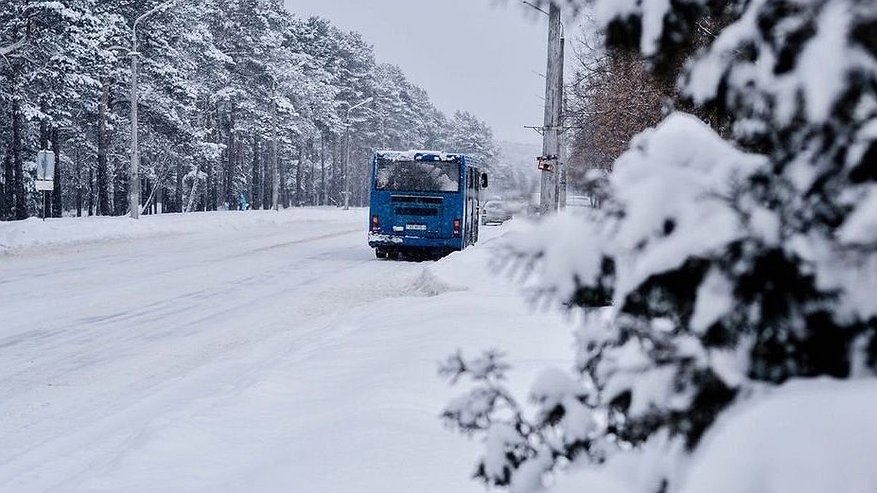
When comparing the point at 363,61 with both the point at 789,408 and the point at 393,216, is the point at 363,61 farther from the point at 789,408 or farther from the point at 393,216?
the point at 789,408

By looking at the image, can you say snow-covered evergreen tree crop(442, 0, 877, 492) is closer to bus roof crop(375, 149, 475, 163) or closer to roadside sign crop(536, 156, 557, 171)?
roadside sign crop(536, 156, 557, 171)

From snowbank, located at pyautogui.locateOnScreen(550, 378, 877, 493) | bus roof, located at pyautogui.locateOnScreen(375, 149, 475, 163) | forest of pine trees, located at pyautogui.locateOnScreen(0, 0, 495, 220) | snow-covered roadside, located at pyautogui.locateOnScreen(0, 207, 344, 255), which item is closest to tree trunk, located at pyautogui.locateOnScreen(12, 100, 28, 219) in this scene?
forest of pine trees, located at pyautogui.locateOnScreen(0, 0, 495, 220)

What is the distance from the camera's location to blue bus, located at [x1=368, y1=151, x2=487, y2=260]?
21.3 meters

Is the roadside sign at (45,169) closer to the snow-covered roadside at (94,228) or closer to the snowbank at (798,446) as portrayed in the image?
the snow-covered roadside at (94,228)

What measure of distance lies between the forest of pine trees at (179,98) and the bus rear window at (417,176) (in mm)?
12302

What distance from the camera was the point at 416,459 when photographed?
4.41 m

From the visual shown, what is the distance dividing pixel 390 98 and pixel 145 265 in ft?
242

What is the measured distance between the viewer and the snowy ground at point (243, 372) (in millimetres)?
4500

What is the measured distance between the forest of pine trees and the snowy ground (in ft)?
50.3

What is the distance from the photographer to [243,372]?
7.57 m

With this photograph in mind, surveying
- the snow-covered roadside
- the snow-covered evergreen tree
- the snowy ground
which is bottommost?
the snowy ground

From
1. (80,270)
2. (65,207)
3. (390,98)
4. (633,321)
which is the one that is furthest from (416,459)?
(390,98)

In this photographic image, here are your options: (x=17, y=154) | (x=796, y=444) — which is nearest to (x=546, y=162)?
(x=796, y=444)

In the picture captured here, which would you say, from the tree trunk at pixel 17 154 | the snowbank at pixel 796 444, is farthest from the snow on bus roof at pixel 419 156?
the snowbank at pixel 796 444
